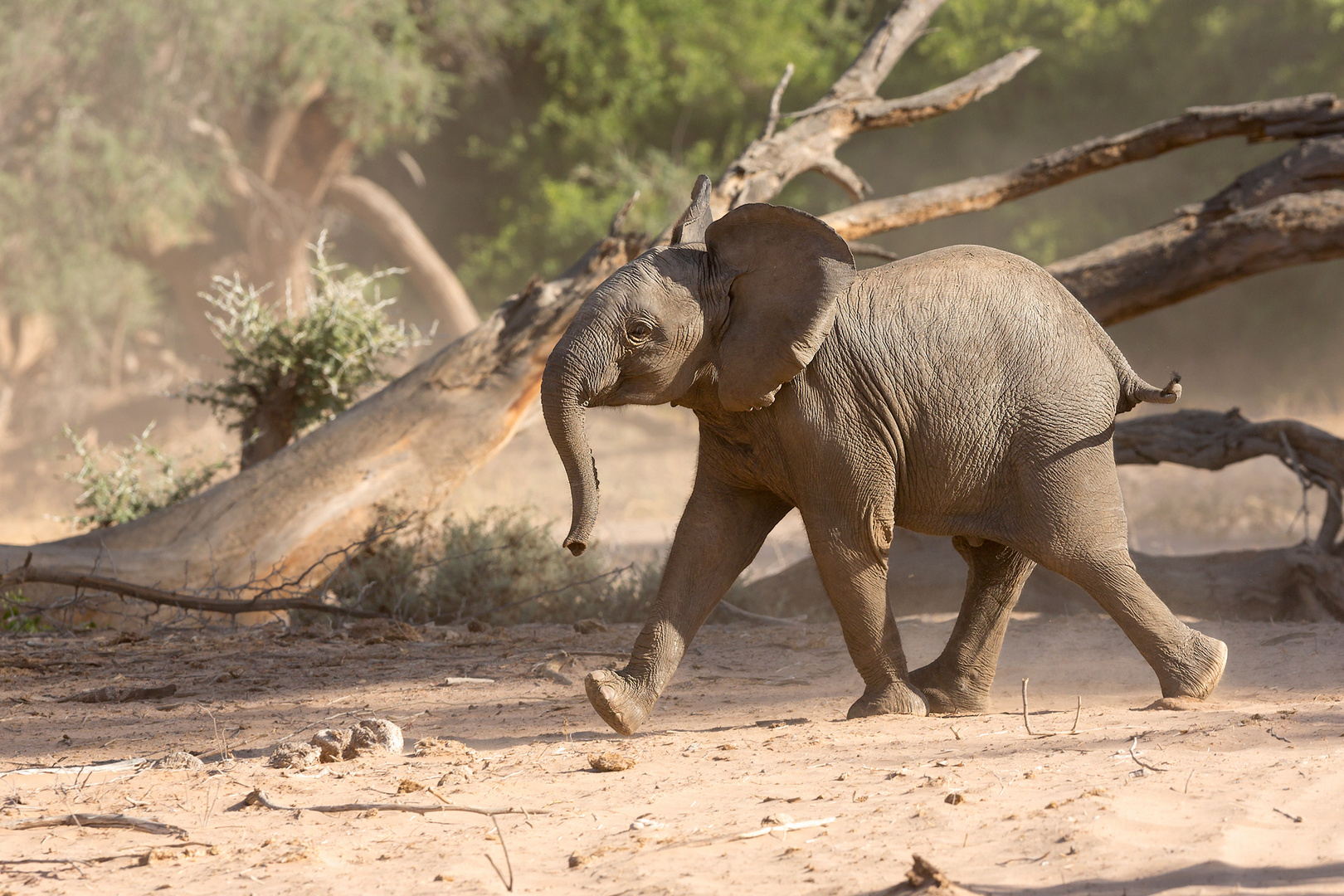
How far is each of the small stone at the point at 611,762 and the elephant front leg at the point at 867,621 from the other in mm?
1038

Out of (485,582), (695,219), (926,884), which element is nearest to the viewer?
(926,884)

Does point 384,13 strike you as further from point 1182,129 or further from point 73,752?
point 73,752

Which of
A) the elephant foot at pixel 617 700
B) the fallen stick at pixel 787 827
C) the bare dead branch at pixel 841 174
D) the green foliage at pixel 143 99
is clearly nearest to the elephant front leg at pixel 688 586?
the elephant foot at pixel 617 700

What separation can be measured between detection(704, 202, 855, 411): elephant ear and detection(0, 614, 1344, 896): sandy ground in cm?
129

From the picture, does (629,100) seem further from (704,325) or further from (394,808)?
(394,808)

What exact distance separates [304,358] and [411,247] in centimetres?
1515

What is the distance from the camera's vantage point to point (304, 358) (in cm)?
981

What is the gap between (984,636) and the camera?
15.8ft

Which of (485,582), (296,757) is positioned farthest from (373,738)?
(485,582)

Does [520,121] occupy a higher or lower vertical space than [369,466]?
higher

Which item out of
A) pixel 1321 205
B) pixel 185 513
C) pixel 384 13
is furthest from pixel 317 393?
pixel 384 13

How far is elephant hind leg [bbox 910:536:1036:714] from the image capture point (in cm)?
481

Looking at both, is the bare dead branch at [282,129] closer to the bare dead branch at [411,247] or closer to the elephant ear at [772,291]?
the bare dead branch at [411,247]

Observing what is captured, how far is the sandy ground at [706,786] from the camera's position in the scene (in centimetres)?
270
